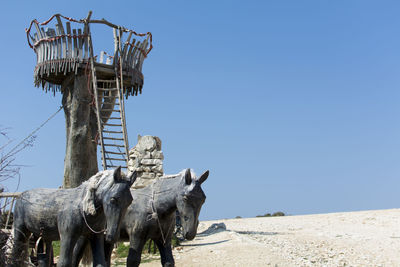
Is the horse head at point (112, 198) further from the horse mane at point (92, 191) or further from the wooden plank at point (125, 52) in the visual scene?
the wooden plank at point (125, 52)

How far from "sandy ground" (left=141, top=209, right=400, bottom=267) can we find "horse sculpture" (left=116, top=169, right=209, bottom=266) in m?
3.61

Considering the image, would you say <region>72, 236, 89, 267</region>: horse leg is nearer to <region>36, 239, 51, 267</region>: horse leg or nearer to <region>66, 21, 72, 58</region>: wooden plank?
<region>36, 239, 51, 267</region>: horse leg

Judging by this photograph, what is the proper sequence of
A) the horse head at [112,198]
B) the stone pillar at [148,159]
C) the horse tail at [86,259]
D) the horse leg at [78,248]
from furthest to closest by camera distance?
the stone pillar at [148,159] < the horse tail at [86,259] < the horse leg at [78,248] < the horse head at [112,198]

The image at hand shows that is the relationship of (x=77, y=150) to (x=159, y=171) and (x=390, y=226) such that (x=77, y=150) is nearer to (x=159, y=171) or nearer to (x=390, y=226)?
(x=159, y=171)

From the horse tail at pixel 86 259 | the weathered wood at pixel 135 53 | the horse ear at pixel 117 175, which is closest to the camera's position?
the horse ear at pixel 117 175

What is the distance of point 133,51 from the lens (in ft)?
53.6

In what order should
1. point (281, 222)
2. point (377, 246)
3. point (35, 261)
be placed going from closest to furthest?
point (35, 261) < point (377, 246) < point (281, 222)

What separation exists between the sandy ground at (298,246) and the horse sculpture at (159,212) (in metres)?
3.61

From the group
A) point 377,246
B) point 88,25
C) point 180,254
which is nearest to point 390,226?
point 377,246

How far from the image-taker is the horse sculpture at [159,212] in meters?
7.03

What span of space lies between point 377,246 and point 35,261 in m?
9.99

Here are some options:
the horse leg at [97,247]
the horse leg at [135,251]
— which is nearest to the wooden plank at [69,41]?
the horse leg at [135,251]

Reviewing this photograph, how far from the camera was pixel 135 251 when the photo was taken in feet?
24.3

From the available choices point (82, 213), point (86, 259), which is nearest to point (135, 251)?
point (82, 213)
